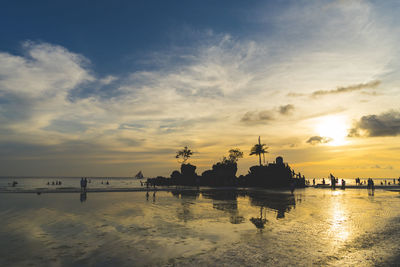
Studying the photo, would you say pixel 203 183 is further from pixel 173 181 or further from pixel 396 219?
pixel 396 219

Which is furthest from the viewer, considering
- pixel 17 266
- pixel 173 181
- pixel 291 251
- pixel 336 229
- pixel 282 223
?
pixel 173 181

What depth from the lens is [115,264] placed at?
874 cm

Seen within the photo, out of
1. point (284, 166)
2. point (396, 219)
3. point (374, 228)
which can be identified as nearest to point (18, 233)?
point (374, 228)

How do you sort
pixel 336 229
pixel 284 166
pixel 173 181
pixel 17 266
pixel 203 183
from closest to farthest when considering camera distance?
pixel 17 266
pixel 336 229
pixel 284 166
pixel 203 183
pixel 173 181

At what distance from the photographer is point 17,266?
331 inches

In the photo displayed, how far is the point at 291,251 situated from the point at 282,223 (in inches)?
239

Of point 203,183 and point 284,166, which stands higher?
point 284,166

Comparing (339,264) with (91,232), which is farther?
(91,232)

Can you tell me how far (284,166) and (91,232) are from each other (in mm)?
68652

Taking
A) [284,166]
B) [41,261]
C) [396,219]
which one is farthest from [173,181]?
[41,261]

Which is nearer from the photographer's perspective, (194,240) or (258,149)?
(194,240)

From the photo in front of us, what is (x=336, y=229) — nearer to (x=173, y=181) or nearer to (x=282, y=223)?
(x=282, y=223)

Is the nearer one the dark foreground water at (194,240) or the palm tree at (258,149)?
the dark foreground water at (194,240)

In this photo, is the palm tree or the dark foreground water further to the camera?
the palm tree
